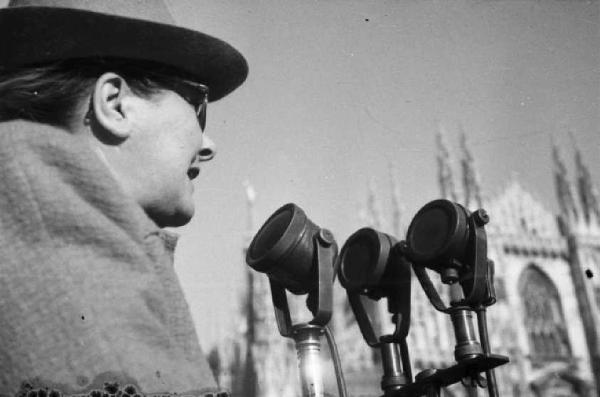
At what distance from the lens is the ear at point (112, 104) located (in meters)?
0.84

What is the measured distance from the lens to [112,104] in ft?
2.84

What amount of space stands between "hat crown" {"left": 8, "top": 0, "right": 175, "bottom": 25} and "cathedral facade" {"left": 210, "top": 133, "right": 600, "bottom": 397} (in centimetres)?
1734

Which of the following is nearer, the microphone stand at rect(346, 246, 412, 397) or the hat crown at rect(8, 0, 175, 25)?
the hat crown at rect(8, 0, 175, 25)

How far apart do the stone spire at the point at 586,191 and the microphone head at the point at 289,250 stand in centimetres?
2256

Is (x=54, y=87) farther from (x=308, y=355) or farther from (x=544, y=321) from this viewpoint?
(x=544, y=321)

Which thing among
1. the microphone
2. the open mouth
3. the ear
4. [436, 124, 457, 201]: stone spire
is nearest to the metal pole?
the microphone

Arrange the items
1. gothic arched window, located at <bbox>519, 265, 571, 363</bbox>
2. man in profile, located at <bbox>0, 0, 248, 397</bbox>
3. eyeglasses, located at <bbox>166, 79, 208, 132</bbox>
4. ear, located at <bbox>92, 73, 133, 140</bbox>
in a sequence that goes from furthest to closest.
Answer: gothic arched window, located at <bbox>519, 265, 571, 363</bbox>, eyeglasses, located at <bbox>166, 79, 208, 132</bbox>, ear, located at <bbox>92, 73, 133, 140</bbox>, man in profile, located at <bbox>0, 0, 248, 397</bbox>

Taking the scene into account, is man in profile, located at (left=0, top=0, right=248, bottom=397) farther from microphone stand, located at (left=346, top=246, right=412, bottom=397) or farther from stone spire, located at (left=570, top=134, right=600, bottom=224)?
stone spire, located at (left=570, top=134, right=600, bottom=224)

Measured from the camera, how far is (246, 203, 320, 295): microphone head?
1380 mm

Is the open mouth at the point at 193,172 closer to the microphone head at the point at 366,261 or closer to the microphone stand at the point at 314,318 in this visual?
the microphone stand at the point at 314,318

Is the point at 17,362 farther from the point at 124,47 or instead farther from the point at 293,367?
the point at 293,367

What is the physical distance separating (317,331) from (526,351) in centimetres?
1977

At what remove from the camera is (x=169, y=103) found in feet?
3.02

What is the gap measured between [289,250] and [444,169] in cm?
2006
